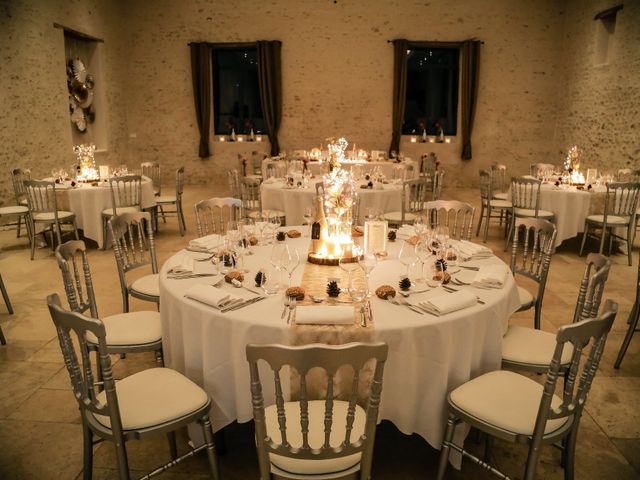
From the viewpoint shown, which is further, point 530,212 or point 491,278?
point 530,212

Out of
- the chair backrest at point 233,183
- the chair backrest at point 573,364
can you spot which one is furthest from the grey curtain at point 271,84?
the chair backrest at point 573,364

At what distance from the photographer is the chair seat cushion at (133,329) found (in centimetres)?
Answer: 276

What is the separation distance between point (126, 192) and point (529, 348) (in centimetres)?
527

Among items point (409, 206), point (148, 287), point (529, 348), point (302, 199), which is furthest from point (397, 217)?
point (529, 348)

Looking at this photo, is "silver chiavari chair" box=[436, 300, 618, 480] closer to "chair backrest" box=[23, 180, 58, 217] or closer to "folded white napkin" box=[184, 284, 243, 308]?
"folded white napkin" box=[184, 284, 243, 308]

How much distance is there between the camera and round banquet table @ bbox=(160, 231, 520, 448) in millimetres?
2230

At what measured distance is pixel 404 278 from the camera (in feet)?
8.50

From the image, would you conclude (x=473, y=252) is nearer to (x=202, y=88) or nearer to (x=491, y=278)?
(x=491, y=278)

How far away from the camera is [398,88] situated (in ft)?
37.7

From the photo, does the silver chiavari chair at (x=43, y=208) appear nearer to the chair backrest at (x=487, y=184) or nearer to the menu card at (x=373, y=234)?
the menu card at (x=373, y=234)

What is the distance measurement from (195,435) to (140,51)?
11142 millimetres

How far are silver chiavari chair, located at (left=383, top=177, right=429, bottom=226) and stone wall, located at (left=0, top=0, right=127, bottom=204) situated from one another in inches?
241

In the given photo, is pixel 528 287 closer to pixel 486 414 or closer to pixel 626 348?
pixel 626 348

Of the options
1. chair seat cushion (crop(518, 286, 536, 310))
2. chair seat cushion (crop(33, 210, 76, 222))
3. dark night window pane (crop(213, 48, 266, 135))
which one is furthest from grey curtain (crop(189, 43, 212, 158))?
chair seat cushion (crop(518, 286, 536, 310))
